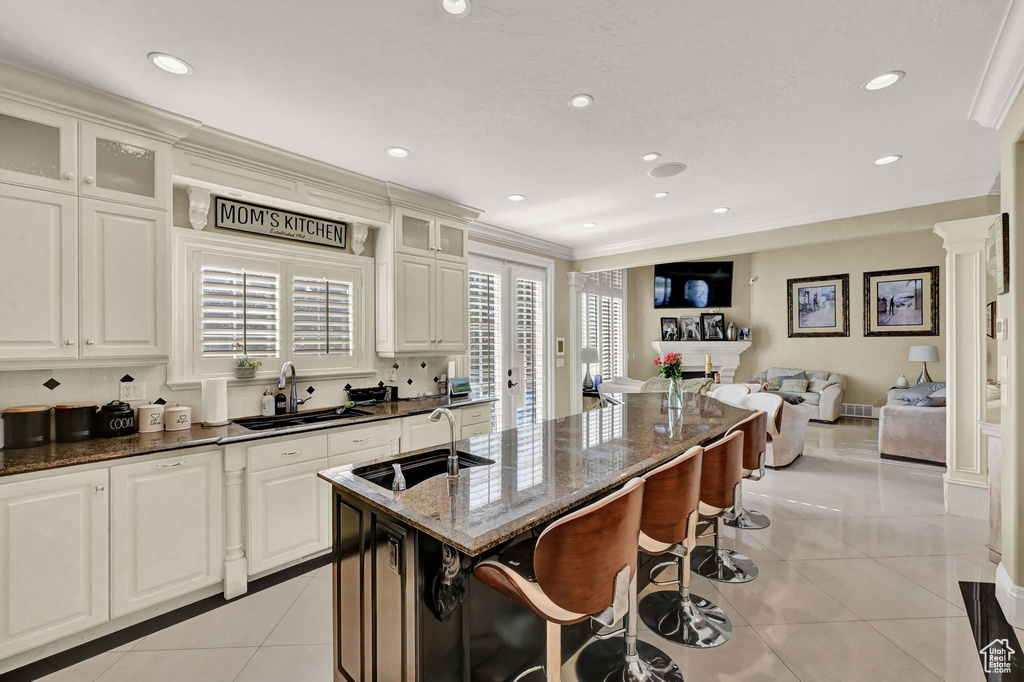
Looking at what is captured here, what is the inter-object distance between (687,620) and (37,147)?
3977 millimetres

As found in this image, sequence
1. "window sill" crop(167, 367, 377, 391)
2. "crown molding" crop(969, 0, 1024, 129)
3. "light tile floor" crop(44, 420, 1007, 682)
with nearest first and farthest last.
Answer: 1. "crown molding" crop(969, 0, 1024, 129)
2. "light tile floor" crop(44, 420, 1007, 682)
3. "window sill" crop(167, 367, 377, 391)

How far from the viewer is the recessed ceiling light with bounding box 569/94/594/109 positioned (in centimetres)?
242

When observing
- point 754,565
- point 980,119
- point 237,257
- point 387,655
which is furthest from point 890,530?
point 237,257

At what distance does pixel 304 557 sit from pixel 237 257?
82.2 inches

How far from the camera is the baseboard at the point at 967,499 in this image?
3.61 meters

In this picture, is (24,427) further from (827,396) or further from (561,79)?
(827,396)

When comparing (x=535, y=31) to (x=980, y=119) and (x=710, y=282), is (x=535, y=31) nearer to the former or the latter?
(x=980, y=119)

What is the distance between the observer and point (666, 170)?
3482mm

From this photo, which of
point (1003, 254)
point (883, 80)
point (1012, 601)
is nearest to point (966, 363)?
point (1003, 254)

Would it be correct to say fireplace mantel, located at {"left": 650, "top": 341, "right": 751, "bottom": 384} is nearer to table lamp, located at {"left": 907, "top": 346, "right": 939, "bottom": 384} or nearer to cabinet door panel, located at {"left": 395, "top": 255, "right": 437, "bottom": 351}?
table lamp, located at {"left": 907, "top": 346, "right": 939, "bottom": 384}

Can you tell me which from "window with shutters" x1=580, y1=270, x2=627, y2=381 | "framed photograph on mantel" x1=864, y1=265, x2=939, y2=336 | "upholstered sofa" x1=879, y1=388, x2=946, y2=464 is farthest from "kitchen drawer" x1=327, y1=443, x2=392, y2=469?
"framed photograph on mantel" x1=864, y1=265, x2=939, y2=336

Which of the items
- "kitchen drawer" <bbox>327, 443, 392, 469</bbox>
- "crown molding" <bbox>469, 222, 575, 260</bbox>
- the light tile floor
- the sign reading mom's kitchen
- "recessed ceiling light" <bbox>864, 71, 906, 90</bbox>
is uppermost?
"recessed ceiling light" <bbox>864, 71, 906, 90</bbox>

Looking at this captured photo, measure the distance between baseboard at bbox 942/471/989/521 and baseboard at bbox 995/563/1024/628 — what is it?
1687 millimetres

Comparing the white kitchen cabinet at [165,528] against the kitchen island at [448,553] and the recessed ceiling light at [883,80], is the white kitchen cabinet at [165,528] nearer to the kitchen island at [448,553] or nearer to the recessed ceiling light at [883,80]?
the kitchen island at [448,553]
